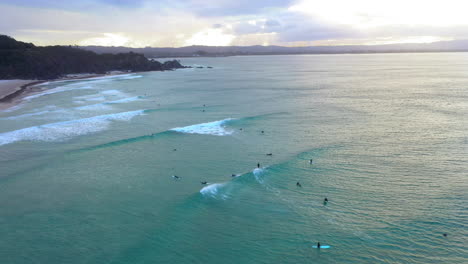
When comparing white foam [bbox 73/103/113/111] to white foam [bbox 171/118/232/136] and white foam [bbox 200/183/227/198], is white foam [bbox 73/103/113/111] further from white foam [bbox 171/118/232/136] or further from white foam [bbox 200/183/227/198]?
white foam [bbox 200/183/227/198]

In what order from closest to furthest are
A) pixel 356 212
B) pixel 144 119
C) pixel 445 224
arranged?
pixel 445 224 → pixel 356 212 → pixel 144 119

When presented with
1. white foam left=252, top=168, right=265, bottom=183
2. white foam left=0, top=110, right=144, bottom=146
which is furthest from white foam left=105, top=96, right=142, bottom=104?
white foam left=252, top=168, right=265, bottom=183

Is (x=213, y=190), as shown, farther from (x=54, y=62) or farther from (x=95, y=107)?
(x=54, y=62)

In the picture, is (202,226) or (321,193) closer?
(202,226)

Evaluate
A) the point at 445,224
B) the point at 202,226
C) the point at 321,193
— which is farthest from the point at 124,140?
the point at 445,224

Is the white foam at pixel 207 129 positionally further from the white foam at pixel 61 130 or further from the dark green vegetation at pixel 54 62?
the dark green vegetation at pixel 54 62

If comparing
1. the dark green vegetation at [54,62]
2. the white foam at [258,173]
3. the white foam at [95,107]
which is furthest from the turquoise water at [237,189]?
the dark green vegetation at [54,62]

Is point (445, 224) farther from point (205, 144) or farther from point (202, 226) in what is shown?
point (205, 144)
